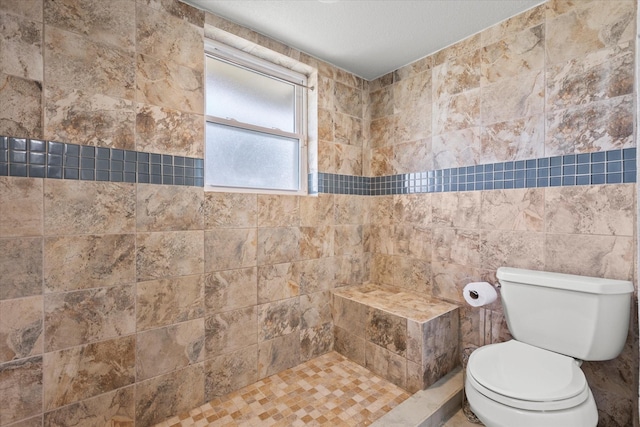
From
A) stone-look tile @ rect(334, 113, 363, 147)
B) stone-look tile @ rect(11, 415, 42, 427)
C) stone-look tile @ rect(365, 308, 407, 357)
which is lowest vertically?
stone-look tile @ rect(11, 415, 42, 427)

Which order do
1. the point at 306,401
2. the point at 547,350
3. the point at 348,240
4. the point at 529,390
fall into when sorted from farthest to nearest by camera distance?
1. the point at 348,240
2. the point at 306,401
3. the point at 547,350
4. the point at 529,390

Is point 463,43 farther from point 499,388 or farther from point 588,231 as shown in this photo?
point 499,388

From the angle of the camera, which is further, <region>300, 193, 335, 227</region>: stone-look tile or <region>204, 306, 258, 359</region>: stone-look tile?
<region>300, 193, 335, 227</region>: stone-look tile

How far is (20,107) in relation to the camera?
1.25 metres

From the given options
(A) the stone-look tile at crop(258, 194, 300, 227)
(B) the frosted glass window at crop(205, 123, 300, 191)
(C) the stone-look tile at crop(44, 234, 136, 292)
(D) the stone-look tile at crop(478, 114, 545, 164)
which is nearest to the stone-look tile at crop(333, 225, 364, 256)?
(A) the stone-look tile at crop(258, 194, 300, 227)

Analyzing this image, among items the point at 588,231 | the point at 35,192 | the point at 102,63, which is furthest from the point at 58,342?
the point at 588,231

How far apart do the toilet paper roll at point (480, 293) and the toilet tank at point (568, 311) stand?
11cm

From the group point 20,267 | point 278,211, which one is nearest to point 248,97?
point 278,211

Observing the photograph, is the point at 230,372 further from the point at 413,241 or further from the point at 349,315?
the point at 413,241

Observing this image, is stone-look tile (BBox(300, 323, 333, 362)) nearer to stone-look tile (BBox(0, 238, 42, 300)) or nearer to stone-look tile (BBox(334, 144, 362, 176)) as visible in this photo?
stone-look tile (BBox(334, 144, 362, 176))

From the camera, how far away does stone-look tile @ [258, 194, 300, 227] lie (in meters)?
1.96

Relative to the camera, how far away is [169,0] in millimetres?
1607

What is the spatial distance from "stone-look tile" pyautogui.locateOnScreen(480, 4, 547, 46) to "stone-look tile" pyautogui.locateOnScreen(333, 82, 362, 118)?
3.18 ft

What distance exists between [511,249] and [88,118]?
7.77ft
